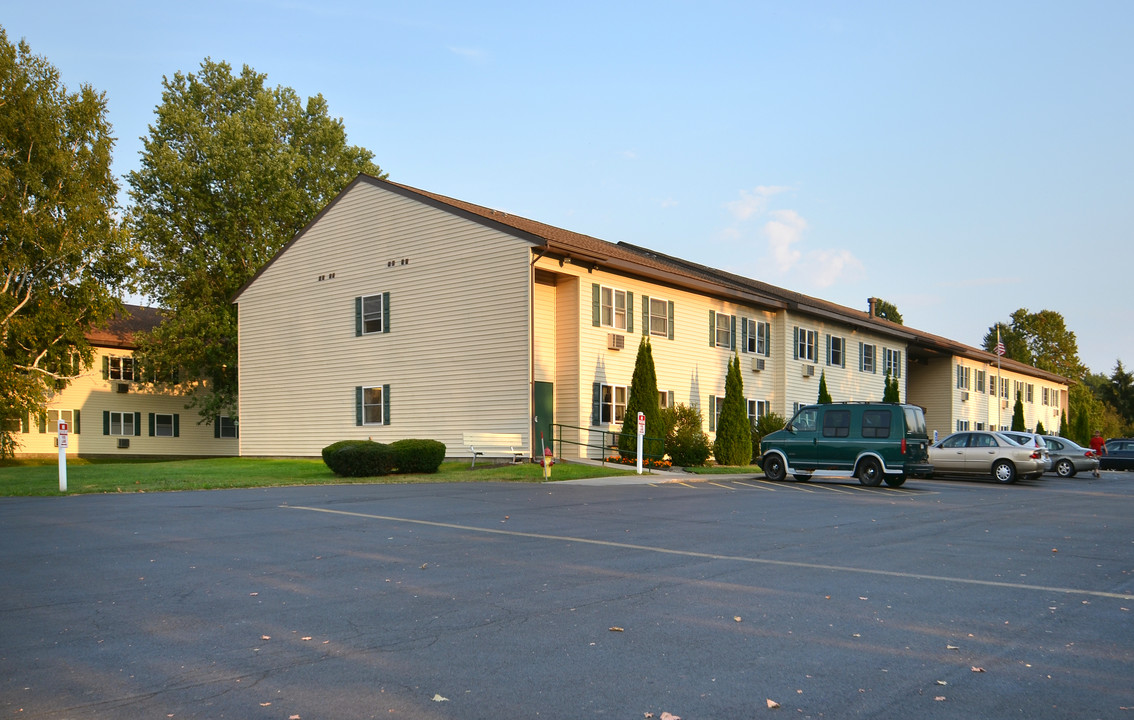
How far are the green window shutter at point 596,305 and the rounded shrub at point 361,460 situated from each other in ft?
27.1

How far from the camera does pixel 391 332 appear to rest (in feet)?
103

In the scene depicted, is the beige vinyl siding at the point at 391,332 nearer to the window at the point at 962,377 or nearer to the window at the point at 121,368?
the window at the point at 121,368

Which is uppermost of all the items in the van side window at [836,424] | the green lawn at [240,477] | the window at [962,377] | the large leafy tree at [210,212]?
the large leafy tree at [210,212]

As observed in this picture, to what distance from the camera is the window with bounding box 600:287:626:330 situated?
97.9ft

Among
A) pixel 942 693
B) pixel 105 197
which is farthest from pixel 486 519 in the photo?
A: pixel 105 197

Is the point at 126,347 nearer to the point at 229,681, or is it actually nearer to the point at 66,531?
the point at 66,531

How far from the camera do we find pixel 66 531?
468 inches

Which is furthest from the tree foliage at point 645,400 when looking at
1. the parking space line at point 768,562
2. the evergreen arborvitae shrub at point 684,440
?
the parking space line at point 768,562

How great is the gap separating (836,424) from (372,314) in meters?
16.5

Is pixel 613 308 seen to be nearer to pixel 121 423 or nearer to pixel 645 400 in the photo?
pixel 645 400

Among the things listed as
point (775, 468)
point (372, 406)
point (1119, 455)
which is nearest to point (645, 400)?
point (775, 468)

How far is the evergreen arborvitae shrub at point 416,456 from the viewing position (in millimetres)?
24266

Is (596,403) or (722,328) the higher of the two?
(722,328)

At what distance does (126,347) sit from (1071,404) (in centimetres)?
7466
